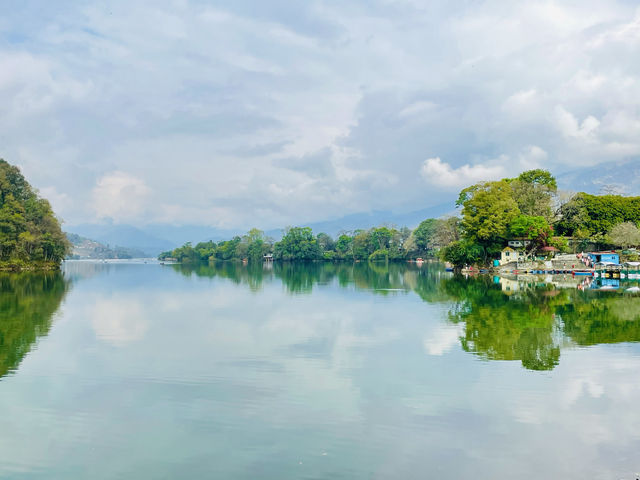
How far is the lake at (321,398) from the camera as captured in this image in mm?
6828

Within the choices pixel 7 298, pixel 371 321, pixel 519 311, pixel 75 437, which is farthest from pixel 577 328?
pixel 7 298

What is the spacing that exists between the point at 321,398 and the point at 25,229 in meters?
65.7

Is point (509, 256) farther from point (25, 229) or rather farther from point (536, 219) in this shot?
point (25, 229)

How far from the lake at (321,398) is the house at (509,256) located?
3791cm

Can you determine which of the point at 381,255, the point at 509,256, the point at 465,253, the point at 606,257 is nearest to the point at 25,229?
the point at 465,253

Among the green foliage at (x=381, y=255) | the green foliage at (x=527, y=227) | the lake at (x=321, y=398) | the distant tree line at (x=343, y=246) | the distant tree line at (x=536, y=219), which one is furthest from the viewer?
the green foliage at (x=381, y=255)

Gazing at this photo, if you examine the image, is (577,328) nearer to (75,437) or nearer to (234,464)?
(234,464)

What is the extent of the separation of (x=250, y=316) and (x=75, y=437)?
13739 mm

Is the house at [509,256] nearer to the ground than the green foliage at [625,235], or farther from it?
nearer to the ground

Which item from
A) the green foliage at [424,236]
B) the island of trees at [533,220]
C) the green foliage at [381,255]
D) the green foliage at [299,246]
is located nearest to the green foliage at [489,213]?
the island of trees at [533,220]

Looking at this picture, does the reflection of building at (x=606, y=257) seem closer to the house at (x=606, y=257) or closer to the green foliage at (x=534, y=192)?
the house at (x=606, y=257)

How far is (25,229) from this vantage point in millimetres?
63531

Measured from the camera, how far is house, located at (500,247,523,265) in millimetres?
56344

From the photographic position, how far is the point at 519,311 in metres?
22.3
